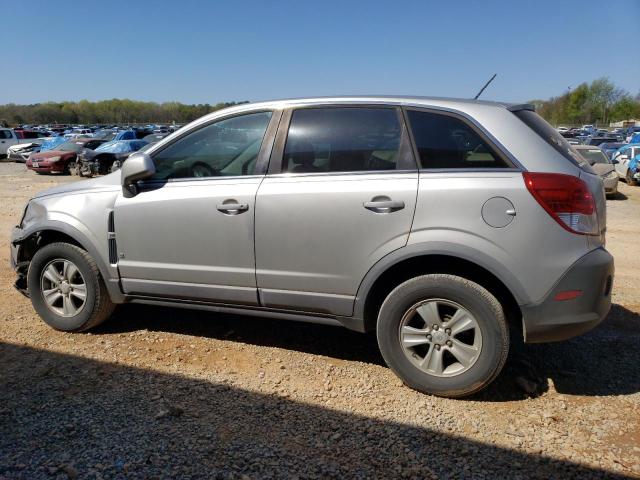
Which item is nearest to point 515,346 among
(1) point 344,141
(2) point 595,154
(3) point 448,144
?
(3) point 448,144

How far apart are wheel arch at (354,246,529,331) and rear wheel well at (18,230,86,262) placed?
2.28 m

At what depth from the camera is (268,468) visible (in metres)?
2.58

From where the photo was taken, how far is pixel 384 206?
3.20 meters

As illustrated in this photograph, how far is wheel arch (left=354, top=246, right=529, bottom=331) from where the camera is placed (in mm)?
3018

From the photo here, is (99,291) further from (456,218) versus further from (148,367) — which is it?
(456,218)

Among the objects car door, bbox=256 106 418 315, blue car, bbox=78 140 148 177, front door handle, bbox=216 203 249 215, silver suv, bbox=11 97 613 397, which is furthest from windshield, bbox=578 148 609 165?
blue car, bbox=78 140 148 177

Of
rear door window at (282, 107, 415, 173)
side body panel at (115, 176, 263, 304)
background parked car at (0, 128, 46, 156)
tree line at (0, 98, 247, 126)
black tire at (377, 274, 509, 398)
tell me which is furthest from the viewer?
tree line at (0, 98, 247, 126)

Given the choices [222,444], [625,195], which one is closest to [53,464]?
[222,444]

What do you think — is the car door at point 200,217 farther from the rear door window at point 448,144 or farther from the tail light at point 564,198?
the tail light at point 564,198

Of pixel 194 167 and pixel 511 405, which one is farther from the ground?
pixel 194 167

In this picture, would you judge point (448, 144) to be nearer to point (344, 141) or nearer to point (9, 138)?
point (344, 141)

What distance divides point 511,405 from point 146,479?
2104 millimetres

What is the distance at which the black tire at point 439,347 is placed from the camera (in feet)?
10.1

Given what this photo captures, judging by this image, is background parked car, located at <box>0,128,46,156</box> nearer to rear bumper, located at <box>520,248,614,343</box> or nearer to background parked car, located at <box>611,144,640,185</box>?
background parked car, located at <box>611,144,640,185</box>
